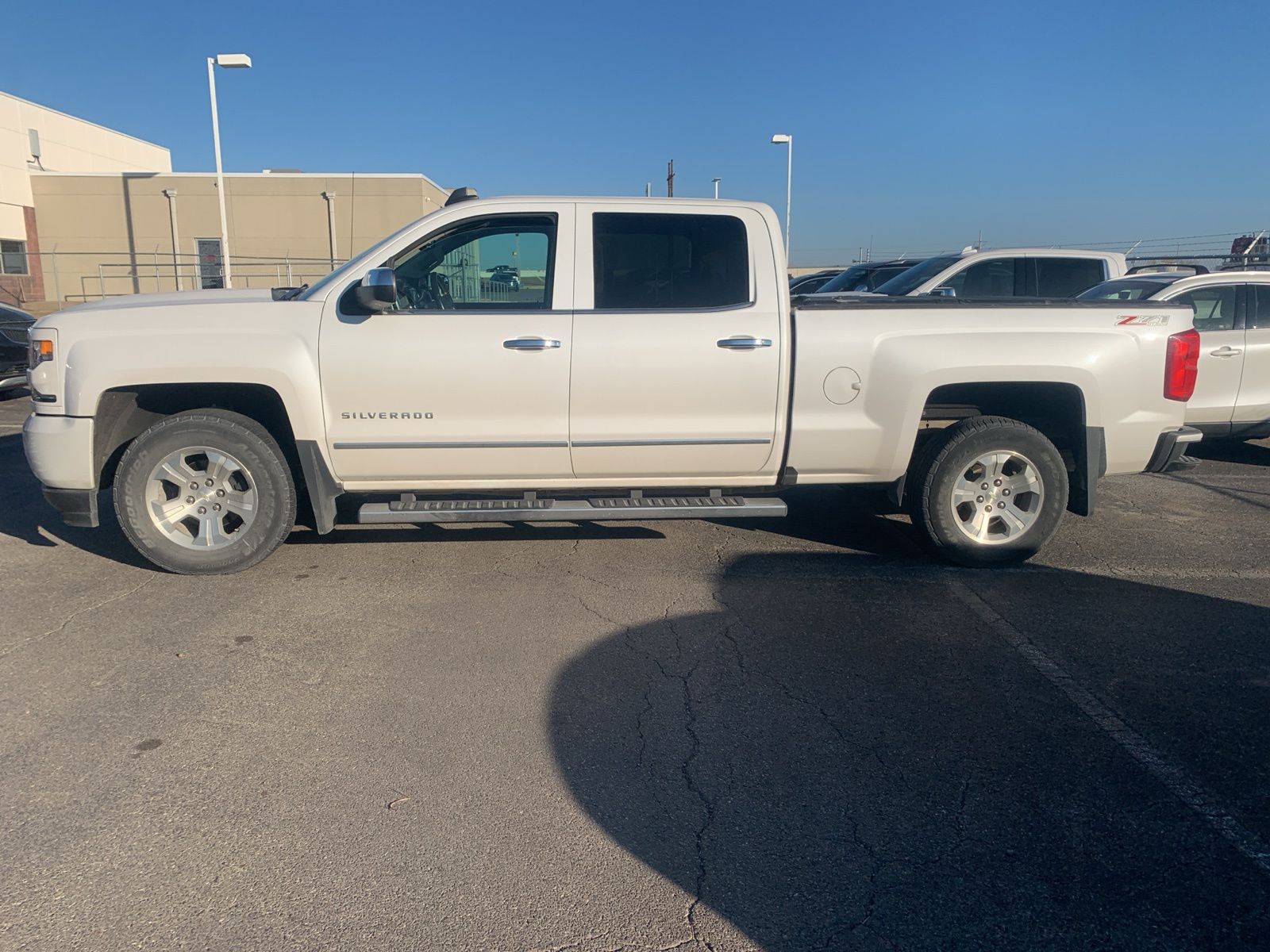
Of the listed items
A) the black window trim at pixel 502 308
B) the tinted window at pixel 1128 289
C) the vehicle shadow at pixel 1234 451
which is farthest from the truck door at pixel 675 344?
the vehicle shadow at pixel 1234 451

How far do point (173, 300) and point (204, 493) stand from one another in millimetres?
1129

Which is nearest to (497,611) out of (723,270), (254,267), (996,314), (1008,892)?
(723,270)

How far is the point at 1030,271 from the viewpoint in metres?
11.2

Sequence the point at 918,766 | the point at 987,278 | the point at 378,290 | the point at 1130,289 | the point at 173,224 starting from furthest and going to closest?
1. the point at 173,224
2. the point at 987,278
3. the point at 1130,289
4. the point at 378,290
5. the point at 918,766

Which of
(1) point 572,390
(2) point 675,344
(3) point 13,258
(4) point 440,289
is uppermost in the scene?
(3) point 13,258

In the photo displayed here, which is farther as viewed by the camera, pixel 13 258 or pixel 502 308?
pixel 13 258

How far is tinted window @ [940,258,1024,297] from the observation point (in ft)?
36.8

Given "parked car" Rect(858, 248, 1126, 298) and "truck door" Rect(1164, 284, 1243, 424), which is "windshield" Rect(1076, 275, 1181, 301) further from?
"parked car" Rect(858, 248, 1126, 298)

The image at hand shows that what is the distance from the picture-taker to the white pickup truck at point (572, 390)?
5.09m

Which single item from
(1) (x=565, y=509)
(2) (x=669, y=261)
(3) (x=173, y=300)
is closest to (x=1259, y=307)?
(2) (x=669, y=261)

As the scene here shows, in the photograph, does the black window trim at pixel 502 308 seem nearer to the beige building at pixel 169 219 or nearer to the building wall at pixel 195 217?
the beige building at pixel 169 219

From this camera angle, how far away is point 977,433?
5.50m

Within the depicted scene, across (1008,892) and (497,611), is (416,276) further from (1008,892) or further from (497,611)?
(1008,892)

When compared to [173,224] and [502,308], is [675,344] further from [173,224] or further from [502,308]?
[173,224]
